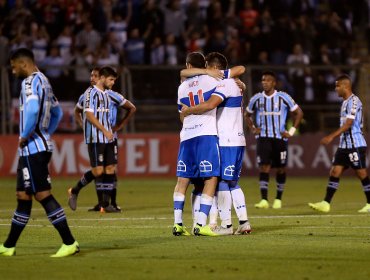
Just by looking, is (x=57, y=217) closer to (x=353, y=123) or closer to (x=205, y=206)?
(x=205, y=206)

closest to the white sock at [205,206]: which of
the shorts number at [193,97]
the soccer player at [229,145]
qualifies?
the soccer player at [229,145]

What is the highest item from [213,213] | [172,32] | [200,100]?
[172,32]

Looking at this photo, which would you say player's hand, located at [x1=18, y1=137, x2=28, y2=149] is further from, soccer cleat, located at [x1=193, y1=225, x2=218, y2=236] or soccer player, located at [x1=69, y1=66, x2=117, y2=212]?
soccer player, located at [x1=69, y1=66, x2=117, y2=212]

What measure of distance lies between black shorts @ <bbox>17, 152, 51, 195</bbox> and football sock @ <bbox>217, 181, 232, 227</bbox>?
3167mm

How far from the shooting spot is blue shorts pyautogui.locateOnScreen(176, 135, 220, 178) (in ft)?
42.7

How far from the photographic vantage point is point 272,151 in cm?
1961

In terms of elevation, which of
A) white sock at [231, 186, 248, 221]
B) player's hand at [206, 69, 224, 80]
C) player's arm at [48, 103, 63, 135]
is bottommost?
white sock at [231, 186, 248, 221]

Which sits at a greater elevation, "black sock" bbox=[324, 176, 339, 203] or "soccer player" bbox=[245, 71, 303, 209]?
"soccer player" bbox=[245, 71, 303, 209]

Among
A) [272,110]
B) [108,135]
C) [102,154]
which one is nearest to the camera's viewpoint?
[108,135]

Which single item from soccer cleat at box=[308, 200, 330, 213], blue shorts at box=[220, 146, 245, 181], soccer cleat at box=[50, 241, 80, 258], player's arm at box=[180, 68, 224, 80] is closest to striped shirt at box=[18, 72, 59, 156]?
soccer cleat at box=[50, 241, 80, 258]

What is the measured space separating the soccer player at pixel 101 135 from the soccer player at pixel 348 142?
3.52 metres

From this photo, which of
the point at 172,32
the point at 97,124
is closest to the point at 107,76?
the point at 97,124

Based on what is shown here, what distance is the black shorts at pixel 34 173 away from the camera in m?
10.9

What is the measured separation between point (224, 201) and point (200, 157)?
0.87 m
